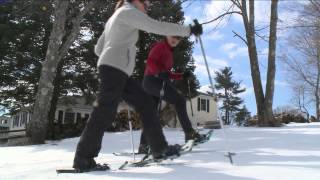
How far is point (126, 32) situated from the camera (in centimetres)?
449

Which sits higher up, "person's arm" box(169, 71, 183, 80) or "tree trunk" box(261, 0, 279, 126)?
"tree trunk" box(261, 0, 279, 126)

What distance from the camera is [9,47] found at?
21.6m

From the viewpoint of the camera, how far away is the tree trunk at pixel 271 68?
13124 mm

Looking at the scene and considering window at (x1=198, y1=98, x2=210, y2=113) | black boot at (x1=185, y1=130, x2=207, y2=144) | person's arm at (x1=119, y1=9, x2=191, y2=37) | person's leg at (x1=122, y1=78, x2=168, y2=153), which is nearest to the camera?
person's arm at (x1=119, y1=9, x2=191, y2=37)

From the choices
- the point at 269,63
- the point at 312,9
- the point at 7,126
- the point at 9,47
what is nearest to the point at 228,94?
the point at 7,126

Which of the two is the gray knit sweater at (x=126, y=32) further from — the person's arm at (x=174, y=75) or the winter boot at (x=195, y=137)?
the winter boot at (x=195, y=137)

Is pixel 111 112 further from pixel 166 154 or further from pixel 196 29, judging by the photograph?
pixel 196 29

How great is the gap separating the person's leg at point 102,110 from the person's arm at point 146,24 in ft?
1.66

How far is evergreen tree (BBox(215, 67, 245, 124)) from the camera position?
58281mm

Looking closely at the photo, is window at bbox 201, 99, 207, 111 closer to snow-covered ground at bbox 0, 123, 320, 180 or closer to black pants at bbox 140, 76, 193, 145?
snow-covered ground at bbox 0, 123, 320, 180

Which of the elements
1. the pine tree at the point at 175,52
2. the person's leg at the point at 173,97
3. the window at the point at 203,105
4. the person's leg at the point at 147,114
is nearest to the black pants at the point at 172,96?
the person's leg at the point at 173,97

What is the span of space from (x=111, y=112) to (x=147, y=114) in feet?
1.23

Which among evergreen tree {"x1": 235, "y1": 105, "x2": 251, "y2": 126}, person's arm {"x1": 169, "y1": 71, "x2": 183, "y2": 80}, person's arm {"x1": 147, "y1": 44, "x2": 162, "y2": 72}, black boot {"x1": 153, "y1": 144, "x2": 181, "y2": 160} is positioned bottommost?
black boot {"x1": 153, "y1": 144, "x2": 181, "y2": 160}

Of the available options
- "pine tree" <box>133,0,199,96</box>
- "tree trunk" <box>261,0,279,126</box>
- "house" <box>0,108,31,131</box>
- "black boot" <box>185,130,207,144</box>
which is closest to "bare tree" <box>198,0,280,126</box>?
"tree trunk" <box>261,0,279,126</box>
